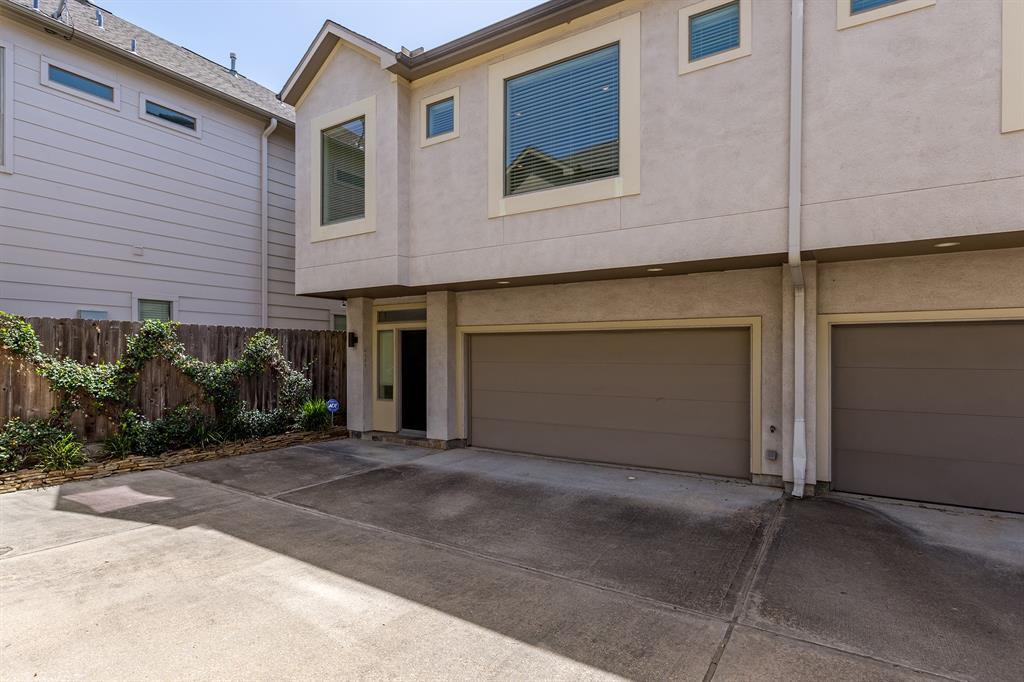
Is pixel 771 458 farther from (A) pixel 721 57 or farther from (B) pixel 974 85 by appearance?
(A) pixel 721 57

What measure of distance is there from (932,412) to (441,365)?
659 cm

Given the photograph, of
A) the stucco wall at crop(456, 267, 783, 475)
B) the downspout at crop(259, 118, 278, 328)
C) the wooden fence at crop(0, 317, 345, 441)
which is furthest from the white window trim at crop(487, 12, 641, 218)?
the downspout at crop(259, 118, 278, 328)

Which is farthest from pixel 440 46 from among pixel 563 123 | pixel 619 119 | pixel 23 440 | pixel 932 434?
pixel 932 434

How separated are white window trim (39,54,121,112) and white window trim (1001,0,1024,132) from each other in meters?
13.0

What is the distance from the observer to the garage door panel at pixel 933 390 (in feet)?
17.3

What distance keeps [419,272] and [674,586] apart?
5767 mm

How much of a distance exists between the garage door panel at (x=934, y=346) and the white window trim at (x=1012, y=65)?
2.05m

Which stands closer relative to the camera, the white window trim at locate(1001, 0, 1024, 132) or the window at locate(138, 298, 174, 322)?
the white window trim at locate(1001, 0, 1024, 132)

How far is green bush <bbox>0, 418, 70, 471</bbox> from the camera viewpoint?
6527 mm

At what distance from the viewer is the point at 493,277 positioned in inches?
287

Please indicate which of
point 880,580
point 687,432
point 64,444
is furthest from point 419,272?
point 880,580

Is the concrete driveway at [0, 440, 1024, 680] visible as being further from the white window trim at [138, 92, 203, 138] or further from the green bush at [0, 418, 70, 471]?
the white window trim at [138, 92, 203, 138]

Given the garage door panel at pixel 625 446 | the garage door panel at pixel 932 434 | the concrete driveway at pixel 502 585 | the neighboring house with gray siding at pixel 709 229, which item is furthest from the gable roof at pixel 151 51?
the garage door panel at pixel 932 434

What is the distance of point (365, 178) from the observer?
8359 mm
